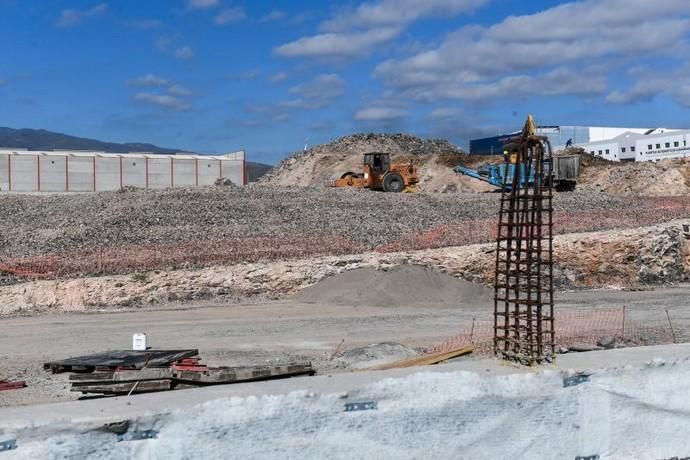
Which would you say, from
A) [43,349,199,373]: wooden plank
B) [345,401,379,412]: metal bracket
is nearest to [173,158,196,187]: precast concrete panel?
[43,349,199,373]: wooden plank

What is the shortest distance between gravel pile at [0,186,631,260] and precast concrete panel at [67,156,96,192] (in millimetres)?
21376

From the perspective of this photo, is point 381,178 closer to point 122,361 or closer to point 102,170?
point 102,170

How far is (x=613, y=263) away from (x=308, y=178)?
112 feet

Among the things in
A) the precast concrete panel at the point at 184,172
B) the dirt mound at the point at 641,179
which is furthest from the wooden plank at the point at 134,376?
the precast concrete panel at the point at 184,172

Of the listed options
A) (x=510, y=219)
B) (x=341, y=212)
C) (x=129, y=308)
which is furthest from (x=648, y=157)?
(x=510, y=219)

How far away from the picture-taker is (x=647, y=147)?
3182 inches

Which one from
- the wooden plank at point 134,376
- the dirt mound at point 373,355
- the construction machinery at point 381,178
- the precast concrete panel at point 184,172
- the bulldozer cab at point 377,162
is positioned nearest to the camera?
the wooden plank at point 134,376

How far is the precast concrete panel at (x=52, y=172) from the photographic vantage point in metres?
51.7

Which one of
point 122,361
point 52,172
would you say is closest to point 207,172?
point 52,172

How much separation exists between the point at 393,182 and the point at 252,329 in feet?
72.7

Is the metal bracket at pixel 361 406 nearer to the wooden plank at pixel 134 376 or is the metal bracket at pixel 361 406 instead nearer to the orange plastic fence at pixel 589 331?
the wooden plank at pixel 134 376

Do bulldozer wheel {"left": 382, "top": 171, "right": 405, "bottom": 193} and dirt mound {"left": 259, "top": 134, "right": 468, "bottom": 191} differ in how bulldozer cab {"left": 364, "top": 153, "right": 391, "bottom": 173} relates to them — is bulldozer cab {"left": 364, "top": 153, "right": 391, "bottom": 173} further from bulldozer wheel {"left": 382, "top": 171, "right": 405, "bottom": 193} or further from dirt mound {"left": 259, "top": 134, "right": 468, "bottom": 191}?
dirt mound {"left": 259, "top": 134, "right": 468, "bottom": 191}

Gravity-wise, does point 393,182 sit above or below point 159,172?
below

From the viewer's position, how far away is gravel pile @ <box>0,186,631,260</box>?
932 inches
